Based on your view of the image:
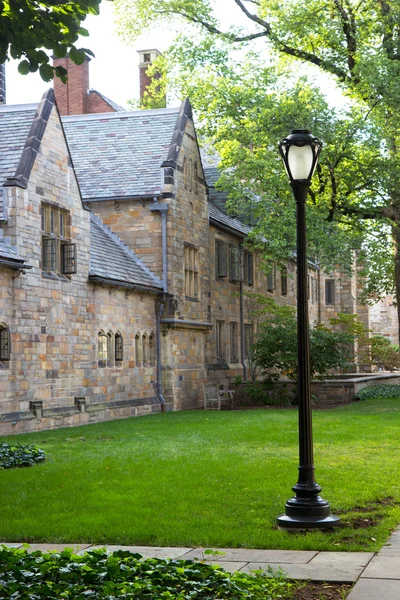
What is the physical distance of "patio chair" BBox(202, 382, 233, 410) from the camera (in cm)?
2862

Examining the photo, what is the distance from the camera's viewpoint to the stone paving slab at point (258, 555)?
7.34m

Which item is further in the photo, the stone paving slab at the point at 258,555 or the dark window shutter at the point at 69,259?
the dark window shutter at the point at 69,259

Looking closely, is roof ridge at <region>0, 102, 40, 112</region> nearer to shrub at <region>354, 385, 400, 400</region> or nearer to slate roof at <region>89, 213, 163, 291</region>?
slate roof at <region>89, 213, 163, 291</region>

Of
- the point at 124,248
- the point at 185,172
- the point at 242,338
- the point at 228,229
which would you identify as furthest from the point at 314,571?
the point at 242,338

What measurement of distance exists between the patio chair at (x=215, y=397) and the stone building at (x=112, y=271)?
21.3 inches

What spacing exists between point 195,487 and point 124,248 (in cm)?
1753

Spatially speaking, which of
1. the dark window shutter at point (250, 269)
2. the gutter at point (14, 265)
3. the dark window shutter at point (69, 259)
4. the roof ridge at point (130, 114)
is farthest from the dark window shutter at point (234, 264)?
the gutter at point (14, 265)

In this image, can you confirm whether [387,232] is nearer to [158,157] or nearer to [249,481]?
[158,157]

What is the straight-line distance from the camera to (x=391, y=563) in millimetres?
7113

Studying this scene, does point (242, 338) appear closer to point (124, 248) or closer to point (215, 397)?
point (215, 397)

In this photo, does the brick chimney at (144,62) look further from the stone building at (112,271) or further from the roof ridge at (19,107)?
the roof ridge at (19,107)

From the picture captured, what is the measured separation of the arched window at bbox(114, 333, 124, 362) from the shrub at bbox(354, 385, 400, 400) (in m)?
9.03

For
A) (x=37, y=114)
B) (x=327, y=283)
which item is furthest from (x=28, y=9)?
(x=327, y=283)

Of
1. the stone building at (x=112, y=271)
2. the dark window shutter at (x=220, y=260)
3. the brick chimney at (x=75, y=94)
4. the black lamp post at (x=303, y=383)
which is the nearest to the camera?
the black lamp post at (x=303, y=383)
